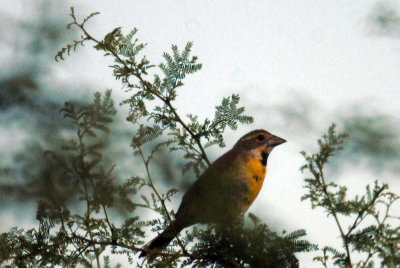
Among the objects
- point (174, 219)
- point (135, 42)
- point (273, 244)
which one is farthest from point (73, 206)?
point (135, 42)

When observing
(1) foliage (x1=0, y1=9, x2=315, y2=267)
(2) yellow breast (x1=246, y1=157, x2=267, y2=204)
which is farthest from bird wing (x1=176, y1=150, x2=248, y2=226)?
(2) yellow breast (x1=246, y1=157, x2=267, y2=204)

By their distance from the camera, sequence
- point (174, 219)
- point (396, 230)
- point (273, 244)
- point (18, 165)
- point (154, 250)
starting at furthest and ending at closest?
point (174, 219) → point (154, 250) → point (396, 230) → point (273, 244) → point (18, 165)

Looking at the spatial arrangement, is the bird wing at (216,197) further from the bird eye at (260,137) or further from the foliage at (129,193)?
the bird eye at (260,137)

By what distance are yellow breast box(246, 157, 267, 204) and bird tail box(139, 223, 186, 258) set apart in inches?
75.3

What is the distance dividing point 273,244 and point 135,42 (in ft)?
5.46

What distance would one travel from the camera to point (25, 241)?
2.89 metres

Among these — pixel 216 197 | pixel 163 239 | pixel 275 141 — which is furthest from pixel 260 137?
pixel 216 197

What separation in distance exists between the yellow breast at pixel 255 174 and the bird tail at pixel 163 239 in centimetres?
191

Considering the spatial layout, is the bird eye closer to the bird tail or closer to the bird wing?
the bird tail

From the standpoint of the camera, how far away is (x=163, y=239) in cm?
337

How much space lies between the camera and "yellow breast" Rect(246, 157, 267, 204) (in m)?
5.26

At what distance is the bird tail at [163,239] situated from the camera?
3166mm

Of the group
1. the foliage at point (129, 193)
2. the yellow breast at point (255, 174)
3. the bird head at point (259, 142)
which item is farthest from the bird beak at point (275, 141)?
the foliage at point (129, 193)

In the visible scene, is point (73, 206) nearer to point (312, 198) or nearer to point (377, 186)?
point (312, 198)
